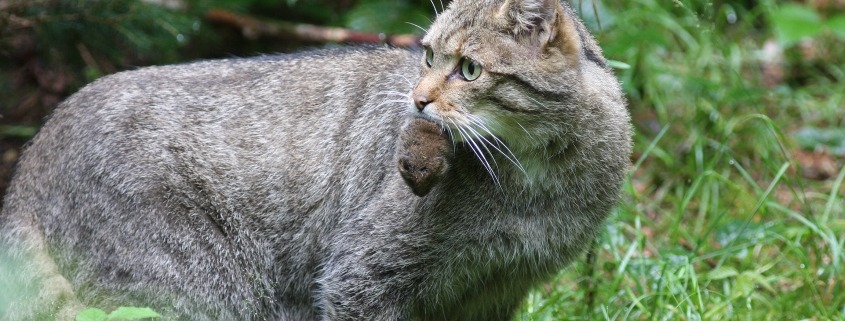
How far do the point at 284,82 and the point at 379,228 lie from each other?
0.97 metres

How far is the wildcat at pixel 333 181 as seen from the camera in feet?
12.1

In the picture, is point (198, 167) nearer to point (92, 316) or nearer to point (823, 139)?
point (92, 316)

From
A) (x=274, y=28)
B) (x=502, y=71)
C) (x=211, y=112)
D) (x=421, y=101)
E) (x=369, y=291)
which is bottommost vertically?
(x=274, y=28)

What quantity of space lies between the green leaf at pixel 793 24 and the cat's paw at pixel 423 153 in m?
4.39

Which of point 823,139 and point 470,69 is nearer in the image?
point 470,69

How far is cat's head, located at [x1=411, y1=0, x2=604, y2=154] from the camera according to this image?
3.56 m

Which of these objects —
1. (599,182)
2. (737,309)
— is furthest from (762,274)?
(599,182)

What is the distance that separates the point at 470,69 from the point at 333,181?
3.39ft

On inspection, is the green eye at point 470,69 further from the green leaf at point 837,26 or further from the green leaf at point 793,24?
the green leaf at point 837,26

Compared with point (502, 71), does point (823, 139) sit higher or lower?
lower

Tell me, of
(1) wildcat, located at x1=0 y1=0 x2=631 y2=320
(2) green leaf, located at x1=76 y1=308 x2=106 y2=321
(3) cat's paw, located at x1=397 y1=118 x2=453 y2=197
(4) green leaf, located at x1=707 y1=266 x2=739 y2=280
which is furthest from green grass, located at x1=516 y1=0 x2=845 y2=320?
(2) green leaf, located at x1=76 y1=308 x2=106 y2=321

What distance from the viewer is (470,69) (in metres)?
3.62

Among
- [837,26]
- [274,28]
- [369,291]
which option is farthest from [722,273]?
[274,28]

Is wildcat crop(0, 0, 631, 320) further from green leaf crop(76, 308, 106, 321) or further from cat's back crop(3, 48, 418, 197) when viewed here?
green leaf crop(76, 308, 106, 321)
